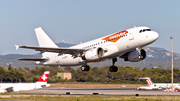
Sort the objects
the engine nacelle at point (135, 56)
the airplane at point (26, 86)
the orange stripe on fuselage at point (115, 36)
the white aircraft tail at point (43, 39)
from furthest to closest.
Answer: the airplane at point (26, 86)
the white aircraft tail at point (43, 39)
the engine nacelle at point (135, 56)
the orange stripe on fuselage at point (115, 36)

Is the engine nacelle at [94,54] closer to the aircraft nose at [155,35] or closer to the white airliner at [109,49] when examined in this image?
the white airliner at [109,49]

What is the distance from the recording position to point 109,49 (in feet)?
144

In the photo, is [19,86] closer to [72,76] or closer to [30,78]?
[30,78]

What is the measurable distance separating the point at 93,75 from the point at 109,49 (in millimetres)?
21831

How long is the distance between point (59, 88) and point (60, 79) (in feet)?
29.6

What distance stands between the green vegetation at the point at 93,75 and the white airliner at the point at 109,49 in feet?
30.6

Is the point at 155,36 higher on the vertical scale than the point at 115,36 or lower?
lower

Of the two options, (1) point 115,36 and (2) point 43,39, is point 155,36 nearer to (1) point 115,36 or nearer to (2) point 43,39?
(1) point 115,36

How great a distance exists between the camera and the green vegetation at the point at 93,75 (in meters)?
68.0

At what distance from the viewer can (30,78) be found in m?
84.4

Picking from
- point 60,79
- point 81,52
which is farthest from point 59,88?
point 81,52

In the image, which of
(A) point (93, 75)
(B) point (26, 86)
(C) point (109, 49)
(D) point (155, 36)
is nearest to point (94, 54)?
(C) point (109, 49)

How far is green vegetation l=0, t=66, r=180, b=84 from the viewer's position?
68044mm

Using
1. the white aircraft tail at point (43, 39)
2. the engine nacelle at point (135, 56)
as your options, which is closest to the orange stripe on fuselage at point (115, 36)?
the engine nacelle at point (135, 56)
